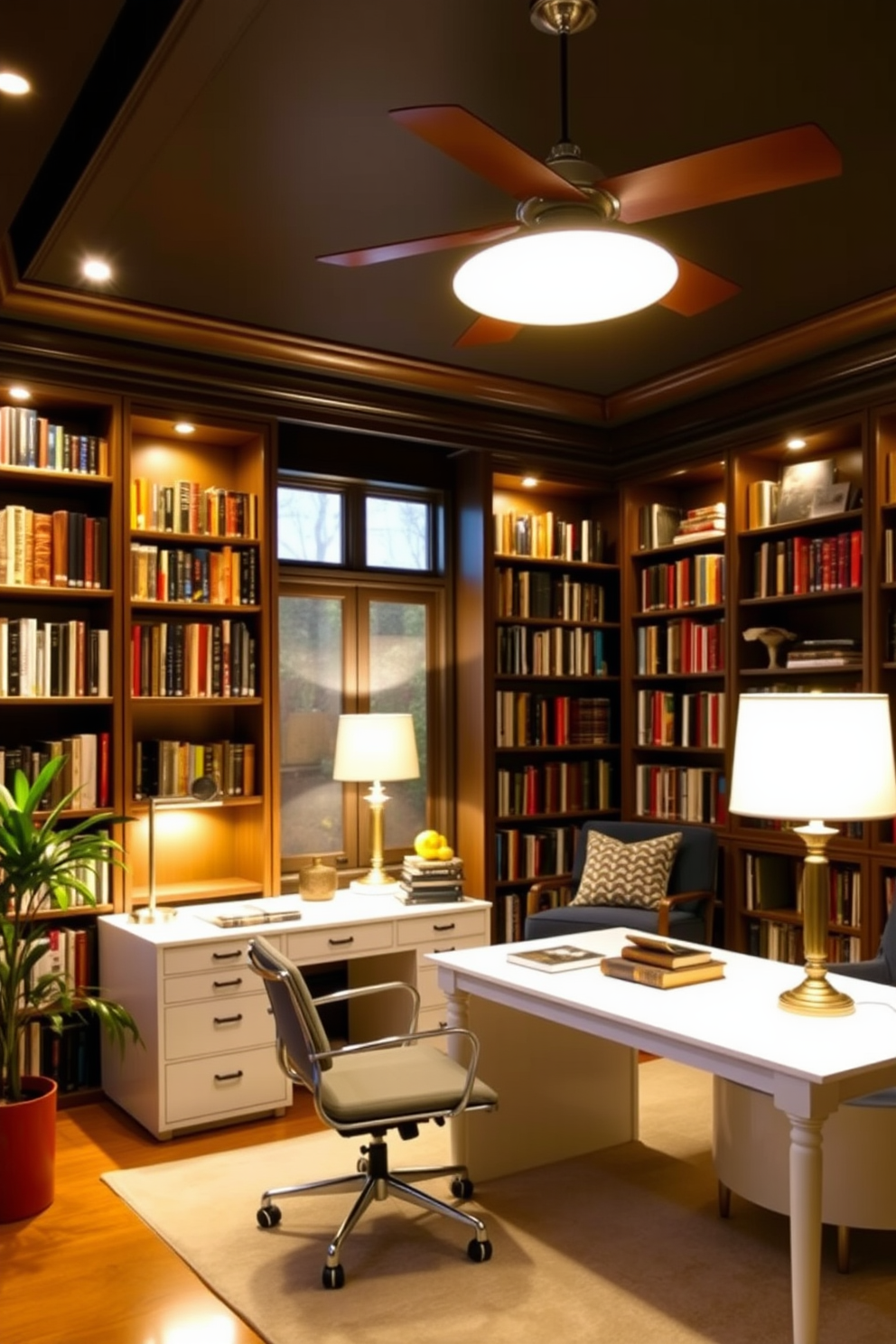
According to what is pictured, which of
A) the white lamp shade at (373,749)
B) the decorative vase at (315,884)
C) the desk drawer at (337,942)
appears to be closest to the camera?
the desk drawer at (337,942)

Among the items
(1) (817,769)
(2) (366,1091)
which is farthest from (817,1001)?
(2) (366,1091)

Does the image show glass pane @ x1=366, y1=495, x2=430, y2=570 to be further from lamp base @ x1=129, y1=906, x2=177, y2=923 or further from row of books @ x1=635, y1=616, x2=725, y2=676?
lamp base @ x1=129, y1=906, x2=177, y2=923

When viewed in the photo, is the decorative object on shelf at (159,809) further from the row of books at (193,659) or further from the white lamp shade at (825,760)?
the white lamp shade at (825,760)

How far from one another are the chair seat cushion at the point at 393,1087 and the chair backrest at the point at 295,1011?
8 centimetres

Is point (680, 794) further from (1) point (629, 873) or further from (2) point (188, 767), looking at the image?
(2) point (188, 767)

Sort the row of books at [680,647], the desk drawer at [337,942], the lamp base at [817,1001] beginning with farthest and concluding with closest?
1. the row of books at [680,647]
2. the desk drawer at [337,942]
3. the lamp base at [817,1001]

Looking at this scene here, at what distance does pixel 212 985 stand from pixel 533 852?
2.06m

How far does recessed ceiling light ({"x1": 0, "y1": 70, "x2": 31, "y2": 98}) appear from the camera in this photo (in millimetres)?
2525

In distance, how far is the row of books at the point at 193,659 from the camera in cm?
459

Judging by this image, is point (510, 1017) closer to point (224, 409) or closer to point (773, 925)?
point (773, 925)

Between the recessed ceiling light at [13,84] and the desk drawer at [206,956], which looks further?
the desk drawer at [206,956]

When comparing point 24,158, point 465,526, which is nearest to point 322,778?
point 465,526

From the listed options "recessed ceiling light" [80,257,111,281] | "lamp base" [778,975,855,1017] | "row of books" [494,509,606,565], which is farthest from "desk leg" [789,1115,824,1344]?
"row of books" [494,509,606,565]

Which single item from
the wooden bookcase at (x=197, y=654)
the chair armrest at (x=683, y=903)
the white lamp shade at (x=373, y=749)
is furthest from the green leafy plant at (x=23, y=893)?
the chair armrest at (x=683, y=903)
